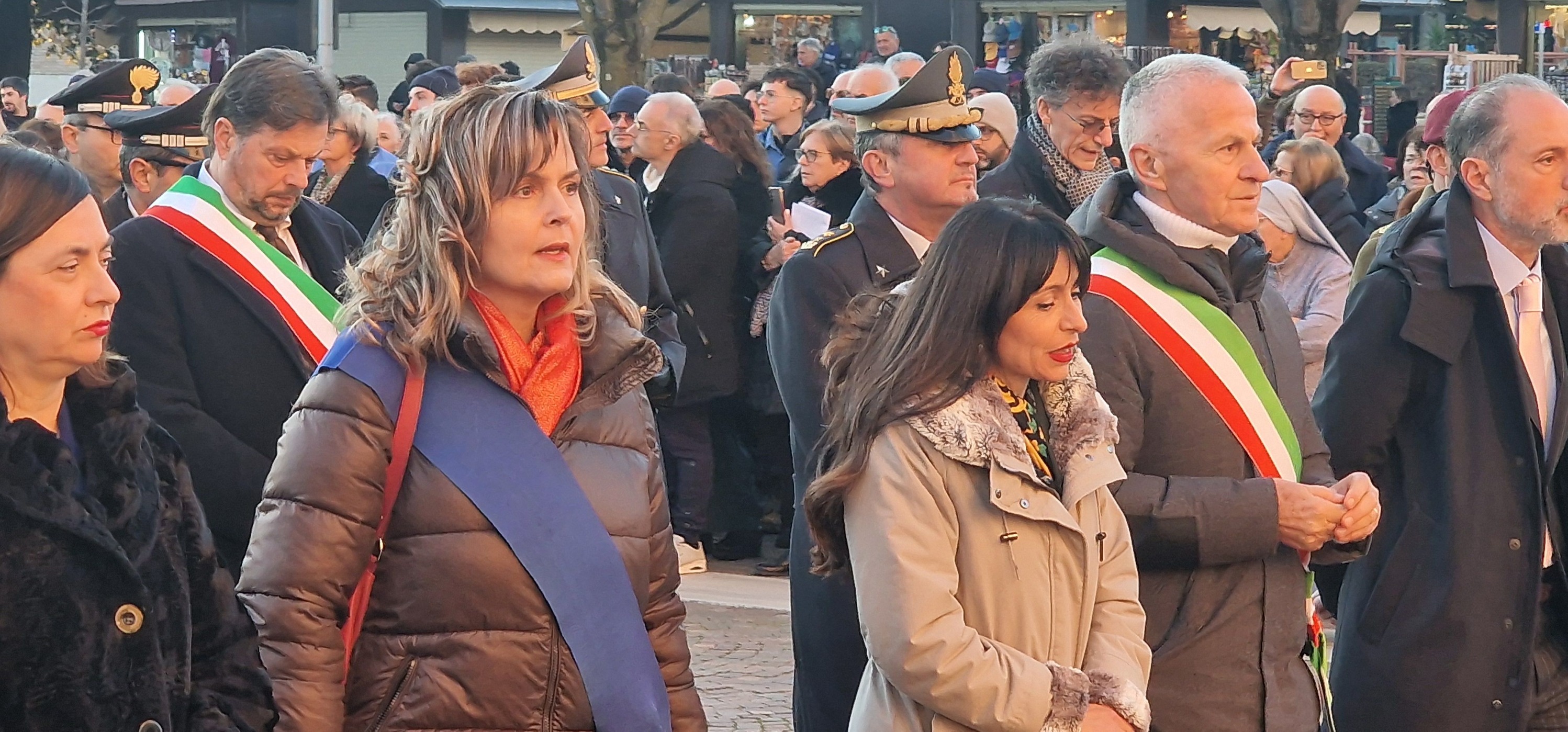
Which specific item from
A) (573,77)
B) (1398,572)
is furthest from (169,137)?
(1398,572)

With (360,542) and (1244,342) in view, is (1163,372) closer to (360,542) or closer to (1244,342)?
(1244,342)

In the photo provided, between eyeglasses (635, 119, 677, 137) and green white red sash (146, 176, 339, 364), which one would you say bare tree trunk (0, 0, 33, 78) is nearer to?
eyeglasses (635, 119, 677, 137)

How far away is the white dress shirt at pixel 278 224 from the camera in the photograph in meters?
4.68

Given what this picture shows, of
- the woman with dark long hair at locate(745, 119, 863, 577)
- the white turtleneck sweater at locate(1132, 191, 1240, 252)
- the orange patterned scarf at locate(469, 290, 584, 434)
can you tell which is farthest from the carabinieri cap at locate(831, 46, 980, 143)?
the woman with dark long hair at locate(745, 119, 863, 577)

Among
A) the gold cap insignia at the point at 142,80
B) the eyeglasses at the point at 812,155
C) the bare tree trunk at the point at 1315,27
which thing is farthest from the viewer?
the bare tree trunk at the point at 1315,27

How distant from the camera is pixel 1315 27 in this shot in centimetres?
2247

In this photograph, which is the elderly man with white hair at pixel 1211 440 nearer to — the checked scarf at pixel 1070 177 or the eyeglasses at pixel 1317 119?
the checked scarf at pixel 1070 177

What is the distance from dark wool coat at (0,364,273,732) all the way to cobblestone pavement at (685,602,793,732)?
11.5ft

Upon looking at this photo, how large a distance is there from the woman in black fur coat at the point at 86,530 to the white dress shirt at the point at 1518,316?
304 cm

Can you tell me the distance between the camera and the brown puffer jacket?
2.94 metres

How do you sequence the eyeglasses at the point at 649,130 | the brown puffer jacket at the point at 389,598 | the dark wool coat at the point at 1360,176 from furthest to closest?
the dark wool coat at the point at 1360,176 < the eyeglasses at the point at 649,130 < the brown puffer jacket at the point at 389,598

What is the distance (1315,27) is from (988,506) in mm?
20394

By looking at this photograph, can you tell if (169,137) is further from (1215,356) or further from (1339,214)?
(1339,214)

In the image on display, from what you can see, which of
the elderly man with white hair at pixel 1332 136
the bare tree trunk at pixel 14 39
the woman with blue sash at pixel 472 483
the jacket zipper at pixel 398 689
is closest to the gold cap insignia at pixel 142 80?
the woman with blue sash at pixel 472 483
